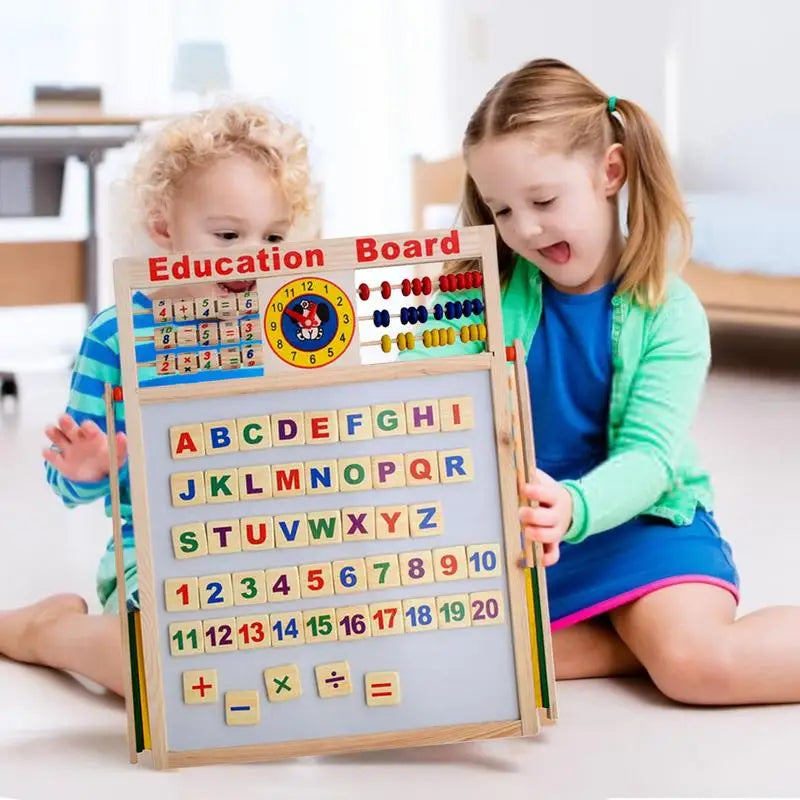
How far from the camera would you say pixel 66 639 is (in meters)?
1.54

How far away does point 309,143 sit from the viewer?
1.66 meters

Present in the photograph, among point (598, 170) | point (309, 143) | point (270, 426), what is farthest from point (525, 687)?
point (309, 143)

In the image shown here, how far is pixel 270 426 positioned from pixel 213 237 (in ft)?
1.25

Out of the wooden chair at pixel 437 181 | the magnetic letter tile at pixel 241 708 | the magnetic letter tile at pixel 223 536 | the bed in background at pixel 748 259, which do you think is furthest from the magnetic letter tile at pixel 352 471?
the wooden chair at pixel 437 181

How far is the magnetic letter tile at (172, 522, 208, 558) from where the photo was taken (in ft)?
3.87

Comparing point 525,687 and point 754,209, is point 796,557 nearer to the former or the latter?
point 525,687

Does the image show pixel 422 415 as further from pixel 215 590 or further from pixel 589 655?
pixel 589 655

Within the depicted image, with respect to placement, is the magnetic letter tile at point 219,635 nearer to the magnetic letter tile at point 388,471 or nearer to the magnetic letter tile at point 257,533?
the magnetic letter tile at point 257,533

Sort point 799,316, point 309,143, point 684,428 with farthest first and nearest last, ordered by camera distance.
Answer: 1. point 799,316
2. point 309,143
3. point 684,428

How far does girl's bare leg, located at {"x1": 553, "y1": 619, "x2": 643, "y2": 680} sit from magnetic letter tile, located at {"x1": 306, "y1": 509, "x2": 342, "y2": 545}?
14.7 inches

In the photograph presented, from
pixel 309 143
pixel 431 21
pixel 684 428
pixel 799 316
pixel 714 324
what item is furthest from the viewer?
pixel 431 21

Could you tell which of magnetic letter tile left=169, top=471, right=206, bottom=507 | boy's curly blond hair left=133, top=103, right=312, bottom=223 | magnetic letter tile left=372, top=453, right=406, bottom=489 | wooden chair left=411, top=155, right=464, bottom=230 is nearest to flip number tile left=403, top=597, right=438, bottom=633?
magnetic letter tile left=372, top=453, right=406, bottom=489

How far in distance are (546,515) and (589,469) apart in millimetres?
345

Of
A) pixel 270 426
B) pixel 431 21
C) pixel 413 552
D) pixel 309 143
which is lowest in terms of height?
pixel 413 552
